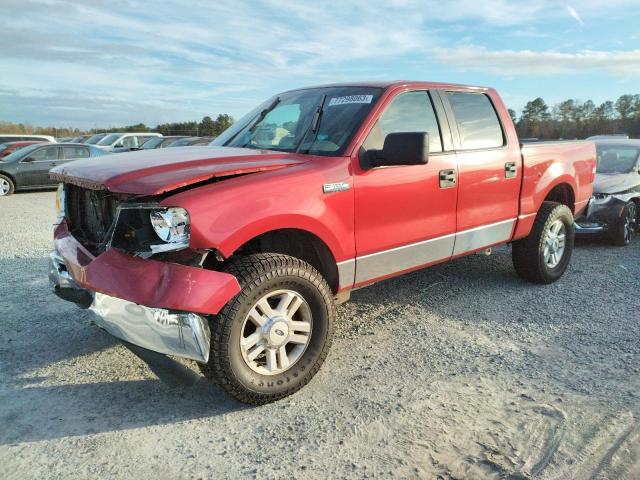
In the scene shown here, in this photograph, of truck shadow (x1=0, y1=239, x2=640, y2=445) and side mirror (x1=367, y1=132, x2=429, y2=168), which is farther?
side mirror (x1=367, y1=132, x2=429, y2=168)

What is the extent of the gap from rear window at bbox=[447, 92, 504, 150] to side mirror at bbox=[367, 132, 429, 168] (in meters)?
1.10

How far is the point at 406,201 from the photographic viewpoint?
3771 millimetres

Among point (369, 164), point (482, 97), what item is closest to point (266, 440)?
point (369, 164)

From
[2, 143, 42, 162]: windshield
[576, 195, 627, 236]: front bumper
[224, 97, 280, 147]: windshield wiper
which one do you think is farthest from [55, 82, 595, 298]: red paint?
[2, 143, 42, 162]: windshield

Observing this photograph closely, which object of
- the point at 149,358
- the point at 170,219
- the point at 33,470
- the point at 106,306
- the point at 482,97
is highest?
the point at 482,97

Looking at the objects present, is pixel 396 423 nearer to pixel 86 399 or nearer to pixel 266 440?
pixel 266 440

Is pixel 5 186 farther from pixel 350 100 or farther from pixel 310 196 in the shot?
pixel 310 196

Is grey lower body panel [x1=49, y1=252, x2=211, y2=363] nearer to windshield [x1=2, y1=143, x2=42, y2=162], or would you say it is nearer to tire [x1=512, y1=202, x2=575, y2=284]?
tire [x1=512, y1=202, x2=575, y2=284]

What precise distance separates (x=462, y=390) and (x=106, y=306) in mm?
2173

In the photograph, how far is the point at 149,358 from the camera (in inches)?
110

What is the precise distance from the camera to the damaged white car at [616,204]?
7.36m

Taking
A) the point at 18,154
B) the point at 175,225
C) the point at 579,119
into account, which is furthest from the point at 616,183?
the point at 579,119

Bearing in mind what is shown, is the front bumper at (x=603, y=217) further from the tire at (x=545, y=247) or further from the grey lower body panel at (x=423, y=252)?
the grey lower body panel at (x=423, y=252)

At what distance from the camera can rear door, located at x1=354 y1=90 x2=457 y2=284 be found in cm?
356
